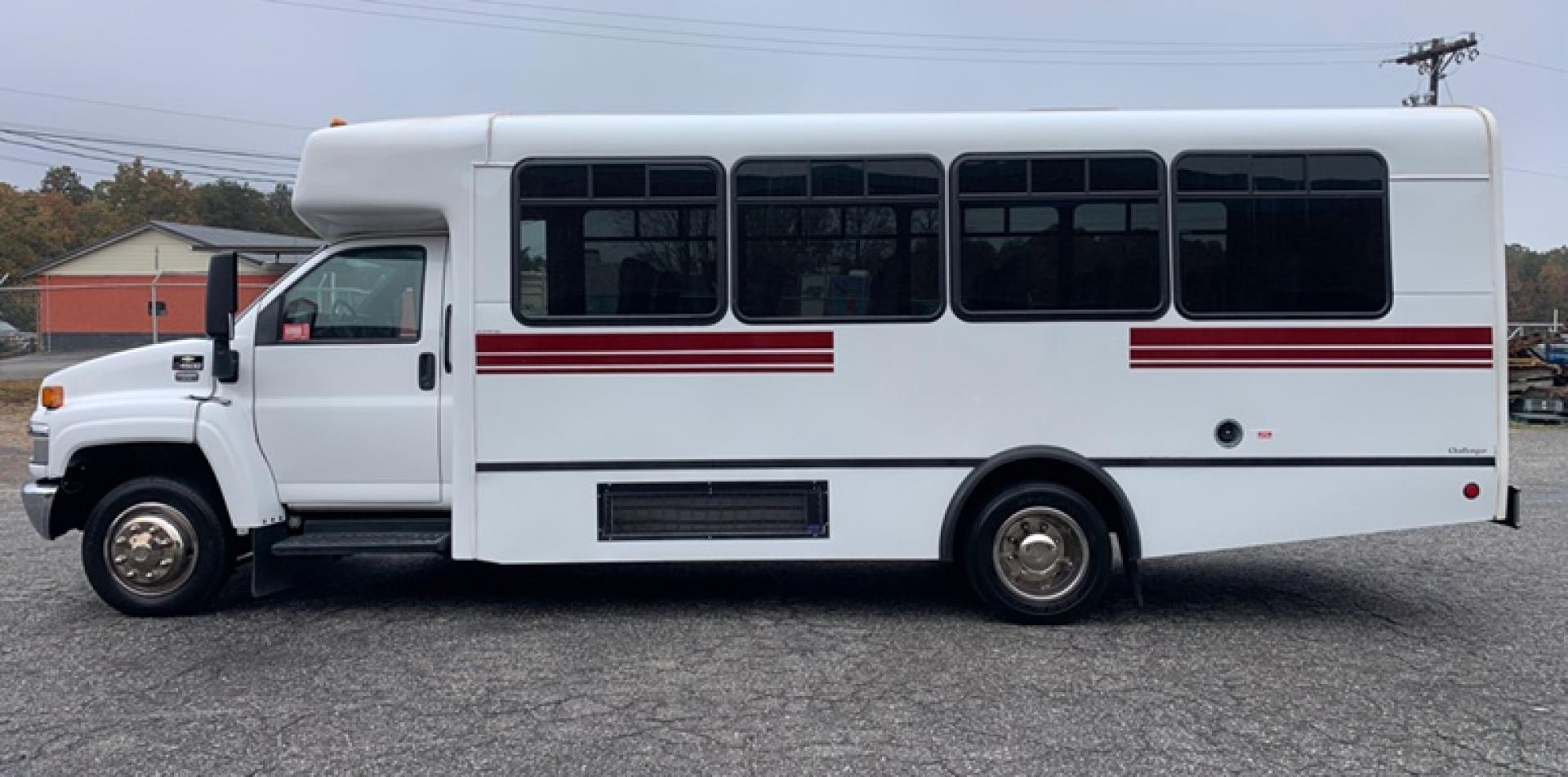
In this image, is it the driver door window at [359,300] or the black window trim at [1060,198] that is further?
the driver door window at [359,300]

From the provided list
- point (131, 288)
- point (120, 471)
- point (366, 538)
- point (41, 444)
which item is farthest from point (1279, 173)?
point (131, 288)

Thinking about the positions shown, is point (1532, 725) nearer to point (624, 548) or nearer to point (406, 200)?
point (624, 548)

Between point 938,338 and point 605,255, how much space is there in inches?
71.9

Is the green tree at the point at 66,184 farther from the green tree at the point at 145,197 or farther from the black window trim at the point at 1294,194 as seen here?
the black window trim at the point at 1294,194

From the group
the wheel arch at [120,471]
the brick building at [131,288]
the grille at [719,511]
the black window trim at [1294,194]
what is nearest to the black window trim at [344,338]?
the wheel arch at [120,471]

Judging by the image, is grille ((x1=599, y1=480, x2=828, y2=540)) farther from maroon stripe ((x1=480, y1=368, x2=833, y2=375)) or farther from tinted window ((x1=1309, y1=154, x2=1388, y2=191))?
tinted window ((x1=1309, y1=154, x2=1388, y2=191))

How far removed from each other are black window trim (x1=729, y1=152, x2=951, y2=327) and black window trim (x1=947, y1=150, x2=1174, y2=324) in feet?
0.16

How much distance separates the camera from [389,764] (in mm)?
4352

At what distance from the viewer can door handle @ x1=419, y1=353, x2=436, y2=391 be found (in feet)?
20.5

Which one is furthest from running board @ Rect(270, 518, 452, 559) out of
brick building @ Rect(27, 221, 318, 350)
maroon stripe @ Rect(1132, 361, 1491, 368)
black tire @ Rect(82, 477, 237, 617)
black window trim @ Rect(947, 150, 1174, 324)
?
brick building @ Rect(27, 221, 318, 350)

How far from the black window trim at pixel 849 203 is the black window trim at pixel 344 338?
68.0 inches

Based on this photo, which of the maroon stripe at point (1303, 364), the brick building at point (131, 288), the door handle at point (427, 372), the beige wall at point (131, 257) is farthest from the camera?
the beige wall at point (131, 257)

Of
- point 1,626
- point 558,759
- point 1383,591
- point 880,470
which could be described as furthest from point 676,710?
point 1383,591

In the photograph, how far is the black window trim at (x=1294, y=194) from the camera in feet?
19.9
